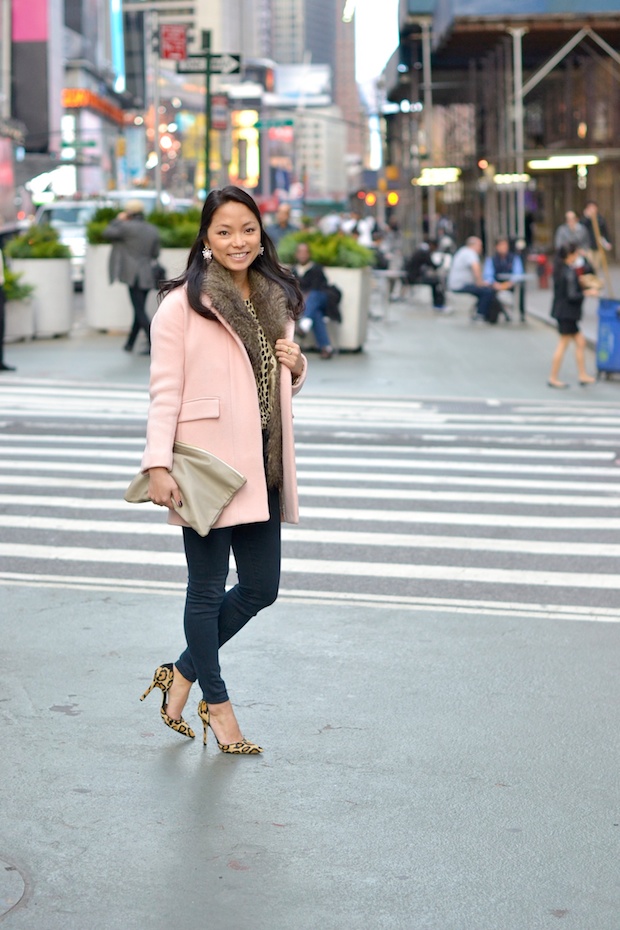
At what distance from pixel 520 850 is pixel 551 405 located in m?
12.0

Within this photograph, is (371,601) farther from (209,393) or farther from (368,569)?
(209,393)

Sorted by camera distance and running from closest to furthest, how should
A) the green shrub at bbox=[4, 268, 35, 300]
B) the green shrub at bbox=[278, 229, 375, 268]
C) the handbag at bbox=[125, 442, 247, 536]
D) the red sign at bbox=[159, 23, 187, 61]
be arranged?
the handbag at bbox=[125, 442, 247, 536], the green shrub at bbox=[4, 268, 35, 300], the green shrub at bbox=[278, 229, 375, 268], the red sign at bbox=[159, 23, 187, 61]

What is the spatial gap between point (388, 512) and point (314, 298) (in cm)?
1093

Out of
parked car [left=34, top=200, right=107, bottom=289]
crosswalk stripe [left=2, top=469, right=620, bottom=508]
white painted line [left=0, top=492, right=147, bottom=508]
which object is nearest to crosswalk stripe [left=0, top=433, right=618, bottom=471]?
crosswalk stripe [left=2, top=469, right=620, bottom=508]

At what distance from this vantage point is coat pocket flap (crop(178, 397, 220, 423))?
4766 mm

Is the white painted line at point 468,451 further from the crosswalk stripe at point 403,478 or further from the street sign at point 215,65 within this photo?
the street sign at point 215,65

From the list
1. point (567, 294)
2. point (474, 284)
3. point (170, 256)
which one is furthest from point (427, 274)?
point (567, 294)

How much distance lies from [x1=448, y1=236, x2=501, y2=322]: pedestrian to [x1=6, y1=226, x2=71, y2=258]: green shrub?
309 inches

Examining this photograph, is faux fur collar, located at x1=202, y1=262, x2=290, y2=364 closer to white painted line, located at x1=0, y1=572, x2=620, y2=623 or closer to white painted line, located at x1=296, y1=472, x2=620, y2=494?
white painted line, located at x1=0, y1=572, x2=620, y2=623

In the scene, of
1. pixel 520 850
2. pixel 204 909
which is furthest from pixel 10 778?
pixel 520 850

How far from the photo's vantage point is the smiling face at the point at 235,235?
15.9ft

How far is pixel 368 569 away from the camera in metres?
8.01

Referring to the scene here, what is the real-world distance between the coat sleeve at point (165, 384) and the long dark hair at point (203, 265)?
0.30 ft

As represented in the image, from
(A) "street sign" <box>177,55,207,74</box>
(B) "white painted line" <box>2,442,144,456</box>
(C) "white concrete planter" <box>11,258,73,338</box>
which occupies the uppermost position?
(A) "street sign" <box>177,55,207,74</box>
